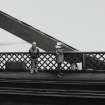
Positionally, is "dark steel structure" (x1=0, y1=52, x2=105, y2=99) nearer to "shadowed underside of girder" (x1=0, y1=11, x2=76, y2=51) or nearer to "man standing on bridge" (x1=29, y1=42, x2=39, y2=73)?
"man standing on bridge" (x1=29, y1=42, x2=39, y2=73)

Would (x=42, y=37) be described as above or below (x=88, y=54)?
above

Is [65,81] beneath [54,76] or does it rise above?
beneath

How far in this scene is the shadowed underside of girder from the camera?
1040 cm

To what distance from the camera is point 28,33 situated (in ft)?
35.0

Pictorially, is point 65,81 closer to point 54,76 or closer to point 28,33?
point 54,76

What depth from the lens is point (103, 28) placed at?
10.5 metres

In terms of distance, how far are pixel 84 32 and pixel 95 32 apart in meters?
0.45

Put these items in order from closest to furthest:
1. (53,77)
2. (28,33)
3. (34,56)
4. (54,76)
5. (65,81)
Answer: (65,81) → (53,77) → (54,76) → (34,56) → (28,33)

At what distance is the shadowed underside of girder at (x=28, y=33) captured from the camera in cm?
1040

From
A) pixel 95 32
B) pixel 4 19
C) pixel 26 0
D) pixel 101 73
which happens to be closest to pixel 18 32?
pixel 4 19

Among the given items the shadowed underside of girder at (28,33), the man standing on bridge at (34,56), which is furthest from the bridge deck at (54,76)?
the shadowed underside of girder at (28,33)

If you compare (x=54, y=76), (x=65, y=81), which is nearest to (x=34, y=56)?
(x=54, y=76)

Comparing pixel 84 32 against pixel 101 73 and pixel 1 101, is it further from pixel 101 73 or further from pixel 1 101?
pixel 1 101

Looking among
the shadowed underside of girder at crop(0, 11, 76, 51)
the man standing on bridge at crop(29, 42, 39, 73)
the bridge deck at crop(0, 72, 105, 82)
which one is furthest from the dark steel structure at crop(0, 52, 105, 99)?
the shadowed underside of girder at crop(0, 11, 76, 51)
